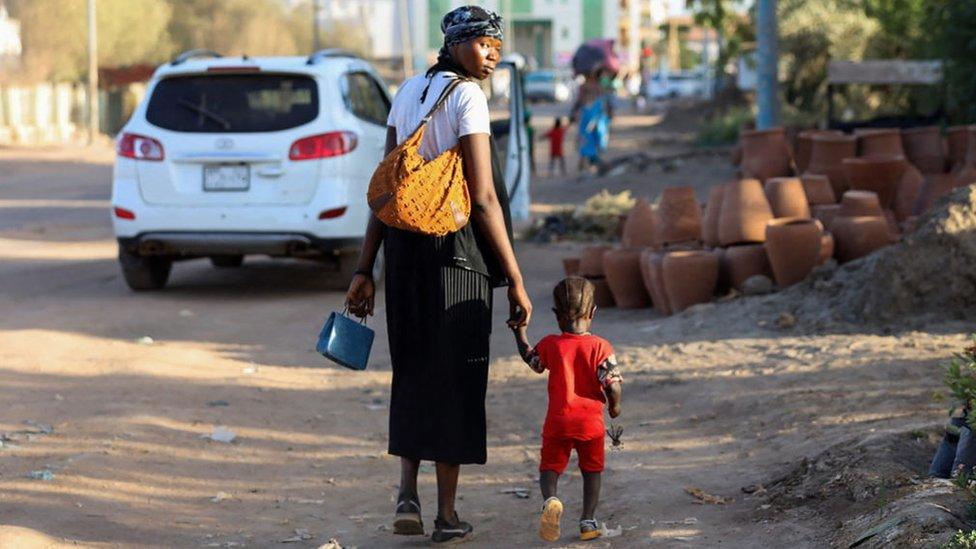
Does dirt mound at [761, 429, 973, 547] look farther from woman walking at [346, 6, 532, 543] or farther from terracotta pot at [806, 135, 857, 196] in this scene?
terracotta pot at [806, 135, 857, 196]

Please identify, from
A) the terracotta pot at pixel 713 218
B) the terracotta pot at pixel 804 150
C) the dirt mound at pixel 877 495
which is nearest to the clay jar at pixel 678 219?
the terracotta pot at pixel 713 218

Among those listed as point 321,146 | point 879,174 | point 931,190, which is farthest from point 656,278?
point 931,190

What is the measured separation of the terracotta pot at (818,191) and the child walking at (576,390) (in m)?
6.94

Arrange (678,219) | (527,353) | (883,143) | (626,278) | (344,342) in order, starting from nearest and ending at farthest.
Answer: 1. (527,353)
2. (344,342)
3. (626,278)
4. (678,219)
5. (883,143)

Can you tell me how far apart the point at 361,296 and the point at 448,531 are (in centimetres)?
92

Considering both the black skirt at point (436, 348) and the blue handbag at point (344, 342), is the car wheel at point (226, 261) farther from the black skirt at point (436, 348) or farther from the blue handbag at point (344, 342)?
the black skirt at point (436, 348)

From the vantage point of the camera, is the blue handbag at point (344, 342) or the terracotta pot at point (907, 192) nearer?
the blue handbag at point (344, 342)

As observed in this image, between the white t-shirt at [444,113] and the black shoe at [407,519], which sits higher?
the white t-shirt at [444,113]

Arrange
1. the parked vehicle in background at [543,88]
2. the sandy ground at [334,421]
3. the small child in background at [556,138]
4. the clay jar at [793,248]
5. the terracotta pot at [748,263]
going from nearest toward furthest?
the sandy ground at [334,421] → the clay jar at [793,248] → the terracotta pot at [748,263] → the small child in background at [556,138] → the parked vehicle in background at [543,88]

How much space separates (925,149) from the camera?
1439cm

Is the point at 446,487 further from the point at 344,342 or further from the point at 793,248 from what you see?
the point at 793,248

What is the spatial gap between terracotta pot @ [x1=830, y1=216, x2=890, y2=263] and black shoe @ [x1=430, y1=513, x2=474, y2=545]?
5715 mm

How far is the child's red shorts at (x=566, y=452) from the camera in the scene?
5.27m

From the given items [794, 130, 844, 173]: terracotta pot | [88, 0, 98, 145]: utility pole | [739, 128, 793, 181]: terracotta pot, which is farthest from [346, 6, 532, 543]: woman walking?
[88, 0, 98, 145]: utility pole
